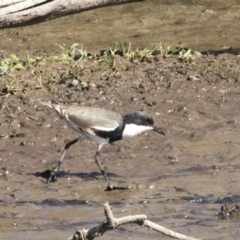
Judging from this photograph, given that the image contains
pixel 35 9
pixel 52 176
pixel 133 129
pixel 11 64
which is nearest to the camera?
pixel 35 9

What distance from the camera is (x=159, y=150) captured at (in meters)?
8.88

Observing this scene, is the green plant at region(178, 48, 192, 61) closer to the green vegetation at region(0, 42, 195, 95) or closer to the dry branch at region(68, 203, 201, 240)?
the green vegetation at region(0, 42, 195, 95)

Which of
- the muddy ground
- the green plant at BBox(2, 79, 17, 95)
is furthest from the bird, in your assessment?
the green plant at BBox(2, 79, 17, 95)

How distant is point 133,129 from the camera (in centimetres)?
838

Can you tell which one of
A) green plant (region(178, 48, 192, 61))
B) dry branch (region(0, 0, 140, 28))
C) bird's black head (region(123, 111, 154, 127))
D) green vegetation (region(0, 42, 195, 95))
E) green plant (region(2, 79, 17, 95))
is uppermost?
dry branch (region(0, 0, 140, 28))

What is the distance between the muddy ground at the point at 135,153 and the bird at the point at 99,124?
11.3 inches

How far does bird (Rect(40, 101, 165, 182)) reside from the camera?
8.24 m

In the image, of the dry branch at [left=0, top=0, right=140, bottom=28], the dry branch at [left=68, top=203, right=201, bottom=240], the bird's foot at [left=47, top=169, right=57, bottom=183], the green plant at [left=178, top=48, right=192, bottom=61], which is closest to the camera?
the dry branch at [left=68, top=203, right=201, bottom=240]

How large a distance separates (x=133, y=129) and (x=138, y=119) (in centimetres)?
11

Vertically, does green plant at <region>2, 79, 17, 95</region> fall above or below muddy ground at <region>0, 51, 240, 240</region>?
above

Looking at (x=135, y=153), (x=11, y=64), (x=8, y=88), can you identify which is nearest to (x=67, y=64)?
(x=11, y=64)

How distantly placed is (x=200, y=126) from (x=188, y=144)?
1.60ft

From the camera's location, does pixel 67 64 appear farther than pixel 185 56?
No

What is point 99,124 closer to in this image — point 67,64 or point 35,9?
point 35,9
